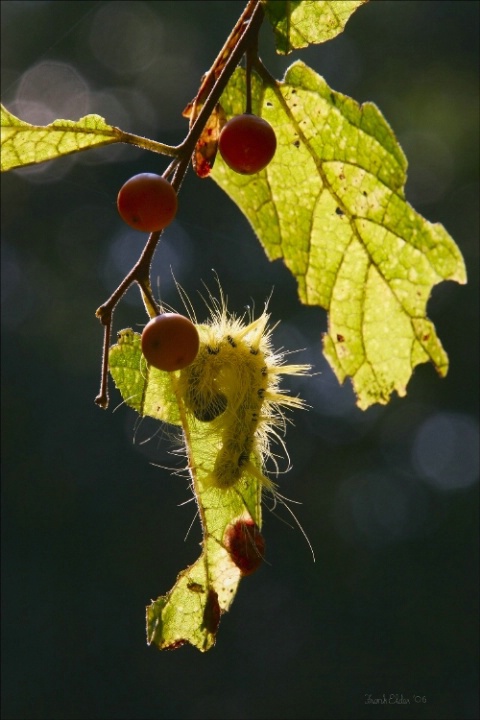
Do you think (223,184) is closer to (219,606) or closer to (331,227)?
(331,227)

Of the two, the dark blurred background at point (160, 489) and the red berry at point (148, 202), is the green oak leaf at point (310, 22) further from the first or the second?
the dark blurred background at point (160, 489)

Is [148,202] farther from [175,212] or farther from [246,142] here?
[246,142]

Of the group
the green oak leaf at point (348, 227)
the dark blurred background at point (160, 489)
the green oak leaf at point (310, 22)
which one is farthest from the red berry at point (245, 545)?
the dark blurred background at point (160, 489)

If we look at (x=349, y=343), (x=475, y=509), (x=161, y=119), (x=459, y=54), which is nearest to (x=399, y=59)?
(x=459, y=54)

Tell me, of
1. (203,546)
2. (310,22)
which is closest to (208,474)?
(203,546)

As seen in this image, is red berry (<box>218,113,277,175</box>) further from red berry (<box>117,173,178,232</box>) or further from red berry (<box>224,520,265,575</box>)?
red berry (<box>224,520,265,575</box>)

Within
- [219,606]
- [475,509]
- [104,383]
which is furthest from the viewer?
[475,509]

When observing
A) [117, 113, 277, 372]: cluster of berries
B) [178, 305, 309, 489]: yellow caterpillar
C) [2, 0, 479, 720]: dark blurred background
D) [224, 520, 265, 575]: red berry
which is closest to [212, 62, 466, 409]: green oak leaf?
[178, 305, 309, 489]: yellow caterpillar

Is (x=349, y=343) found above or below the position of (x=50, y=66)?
below
